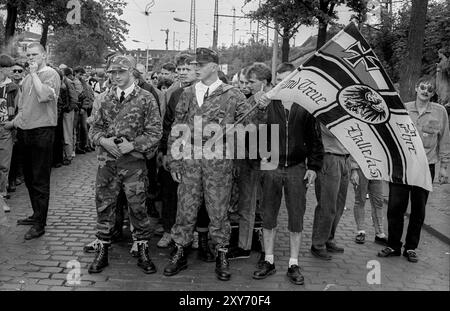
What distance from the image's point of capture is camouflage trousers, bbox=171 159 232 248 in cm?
500

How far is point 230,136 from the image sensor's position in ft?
16.6

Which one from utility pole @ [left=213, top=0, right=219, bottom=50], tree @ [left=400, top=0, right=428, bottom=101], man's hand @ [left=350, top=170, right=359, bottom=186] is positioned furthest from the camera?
utility pole @ [left=213, top=0, right=219, bottom=50]

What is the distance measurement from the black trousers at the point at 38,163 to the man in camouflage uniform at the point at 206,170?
1.83 m

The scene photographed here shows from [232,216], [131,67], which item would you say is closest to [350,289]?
[232,216]

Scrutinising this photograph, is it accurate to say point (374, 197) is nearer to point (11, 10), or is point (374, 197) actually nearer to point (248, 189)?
point (248, 189)

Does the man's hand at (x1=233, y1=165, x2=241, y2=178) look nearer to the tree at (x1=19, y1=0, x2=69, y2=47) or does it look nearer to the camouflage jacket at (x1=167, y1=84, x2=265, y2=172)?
the camouflage jacket at (x1=167, y1=84, x2=265, y2=172)

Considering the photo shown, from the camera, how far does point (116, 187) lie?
5109 millimetres

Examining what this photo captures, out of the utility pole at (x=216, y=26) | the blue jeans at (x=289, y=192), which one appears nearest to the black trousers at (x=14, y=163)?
the blue jeans at (x=289, y=192)

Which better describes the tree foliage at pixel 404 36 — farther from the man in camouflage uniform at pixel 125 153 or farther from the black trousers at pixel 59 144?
the man in camouflage uniform at pixel 125 153

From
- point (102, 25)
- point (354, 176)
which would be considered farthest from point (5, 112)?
point (102, 25)

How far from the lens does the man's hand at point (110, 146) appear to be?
498 cm

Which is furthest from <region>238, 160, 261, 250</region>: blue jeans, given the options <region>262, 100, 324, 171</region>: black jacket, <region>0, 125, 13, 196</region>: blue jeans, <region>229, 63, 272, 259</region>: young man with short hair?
<region>0, 125, 13, 196</region>: blue jeans
